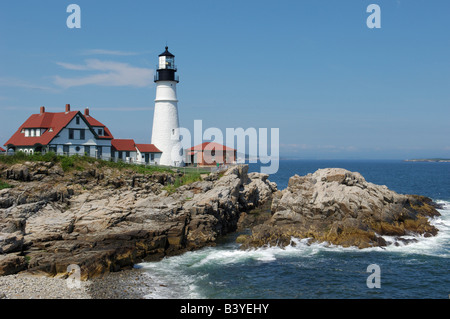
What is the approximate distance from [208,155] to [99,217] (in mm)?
27059

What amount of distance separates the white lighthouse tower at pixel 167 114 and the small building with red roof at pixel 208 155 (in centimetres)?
355

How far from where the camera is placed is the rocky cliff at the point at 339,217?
26.9 meters

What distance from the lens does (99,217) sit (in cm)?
2572

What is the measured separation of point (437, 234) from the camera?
98.1ft

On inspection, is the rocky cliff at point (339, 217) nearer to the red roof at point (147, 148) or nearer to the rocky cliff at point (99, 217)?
the rocky cliff at point (99, 217)

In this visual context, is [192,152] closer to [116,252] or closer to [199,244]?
[199,244]

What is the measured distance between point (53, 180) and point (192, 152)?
71.4 feet

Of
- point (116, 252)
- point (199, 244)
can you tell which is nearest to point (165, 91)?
point (199, 244)

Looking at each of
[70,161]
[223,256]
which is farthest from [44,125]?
[223,256]

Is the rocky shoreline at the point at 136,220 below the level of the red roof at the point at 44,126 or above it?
below
